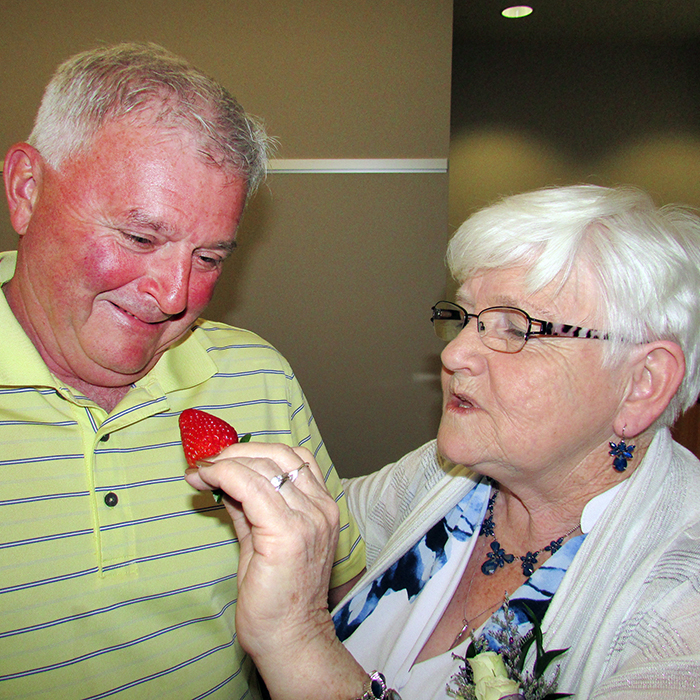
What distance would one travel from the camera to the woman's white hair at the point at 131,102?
101 cm

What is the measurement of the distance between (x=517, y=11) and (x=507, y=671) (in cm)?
466

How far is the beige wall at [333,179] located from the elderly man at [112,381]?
1.79m

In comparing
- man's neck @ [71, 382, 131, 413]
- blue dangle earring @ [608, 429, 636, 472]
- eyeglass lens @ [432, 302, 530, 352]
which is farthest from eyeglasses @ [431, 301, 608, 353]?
man's neck @ [71, 382, 131, 413]

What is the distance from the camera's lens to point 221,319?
3.00 meters

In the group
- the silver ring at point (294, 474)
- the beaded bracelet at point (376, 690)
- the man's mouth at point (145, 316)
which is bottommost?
the beaded bracelet at point (376, 690)

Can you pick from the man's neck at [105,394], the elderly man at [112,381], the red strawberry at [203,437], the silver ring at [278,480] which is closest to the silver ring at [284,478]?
the silver ring at [278,480]

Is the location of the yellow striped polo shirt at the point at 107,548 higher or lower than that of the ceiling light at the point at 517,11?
lower

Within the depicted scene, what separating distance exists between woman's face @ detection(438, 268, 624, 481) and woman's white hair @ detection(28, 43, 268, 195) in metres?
0.66

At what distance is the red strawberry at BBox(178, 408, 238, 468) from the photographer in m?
0.99

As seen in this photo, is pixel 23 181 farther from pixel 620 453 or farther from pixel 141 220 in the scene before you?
pixel 620 453

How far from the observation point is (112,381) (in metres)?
1.15

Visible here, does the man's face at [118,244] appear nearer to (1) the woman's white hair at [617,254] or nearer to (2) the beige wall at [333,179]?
(1) the woman's white hair at [617,254]

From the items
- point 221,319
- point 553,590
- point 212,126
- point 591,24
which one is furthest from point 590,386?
point 591,24

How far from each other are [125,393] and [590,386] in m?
1.03
